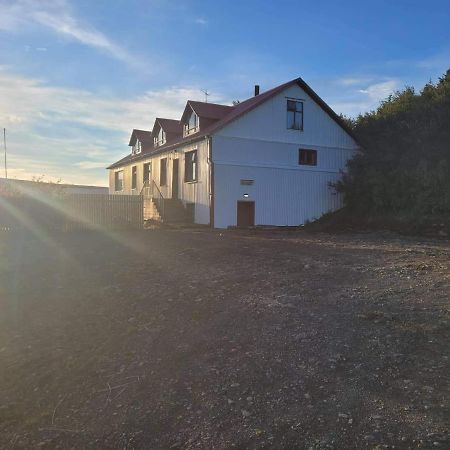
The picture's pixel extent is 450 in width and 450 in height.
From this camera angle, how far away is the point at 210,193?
77.7 feet

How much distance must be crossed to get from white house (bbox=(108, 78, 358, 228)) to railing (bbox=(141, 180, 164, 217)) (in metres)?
0.10

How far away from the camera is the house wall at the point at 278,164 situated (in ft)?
78.7

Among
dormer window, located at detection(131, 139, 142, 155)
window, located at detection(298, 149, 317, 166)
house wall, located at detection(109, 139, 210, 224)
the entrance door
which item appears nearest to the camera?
house wall, located at detection(109, 139, 210, 224)

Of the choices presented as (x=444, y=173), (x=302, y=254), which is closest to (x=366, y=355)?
(x=302, y=254)

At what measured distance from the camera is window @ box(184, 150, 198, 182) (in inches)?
1009

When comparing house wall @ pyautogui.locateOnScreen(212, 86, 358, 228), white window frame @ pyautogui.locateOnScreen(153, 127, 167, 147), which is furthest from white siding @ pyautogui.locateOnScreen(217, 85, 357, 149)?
white window frame @ pyautogui.locateOnScreen(153, 127, 167, 147)

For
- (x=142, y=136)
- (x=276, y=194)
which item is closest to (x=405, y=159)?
(x=276, y=194)

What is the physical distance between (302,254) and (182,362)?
22.3 feet

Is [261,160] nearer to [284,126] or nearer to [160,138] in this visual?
[284,126]

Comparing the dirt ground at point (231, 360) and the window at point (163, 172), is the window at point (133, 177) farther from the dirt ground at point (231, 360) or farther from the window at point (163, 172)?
the dirt ground at point (231, 360)

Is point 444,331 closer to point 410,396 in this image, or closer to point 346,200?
point 410,396

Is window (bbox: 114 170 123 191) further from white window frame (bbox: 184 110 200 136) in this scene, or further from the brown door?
the brown door

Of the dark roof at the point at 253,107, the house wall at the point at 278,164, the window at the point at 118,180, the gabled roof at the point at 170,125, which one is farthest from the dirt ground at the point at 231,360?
the window at the point at 118,180

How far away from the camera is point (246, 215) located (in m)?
24.6
